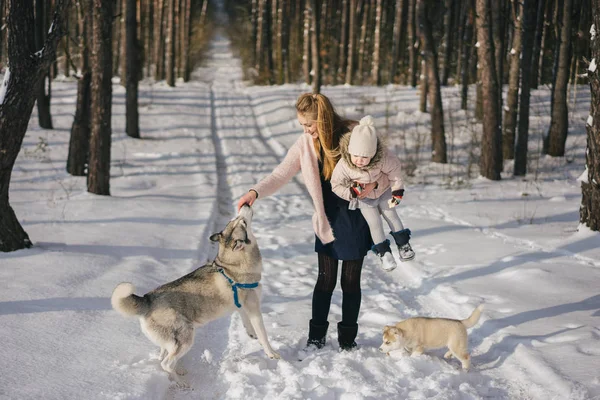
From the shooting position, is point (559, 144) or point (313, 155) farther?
point (559, 144)

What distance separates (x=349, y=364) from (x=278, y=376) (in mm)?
554

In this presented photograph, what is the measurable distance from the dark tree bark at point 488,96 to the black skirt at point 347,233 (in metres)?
8.99

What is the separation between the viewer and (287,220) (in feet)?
31.1

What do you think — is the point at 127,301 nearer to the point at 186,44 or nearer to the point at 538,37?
the point at 538,37

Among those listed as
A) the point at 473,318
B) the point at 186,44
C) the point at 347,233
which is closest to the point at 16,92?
the point at 347,233

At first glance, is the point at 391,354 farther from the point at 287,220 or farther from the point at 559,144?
the point at 559,144

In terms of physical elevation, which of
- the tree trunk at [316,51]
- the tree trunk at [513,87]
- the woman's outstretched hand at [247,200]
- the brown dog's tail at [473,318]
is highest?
the tree trunk at [316,51]

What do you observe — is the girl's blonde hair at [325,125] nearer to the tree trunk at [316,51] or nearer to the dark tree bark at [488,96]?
the dark tree bark at [488,96]

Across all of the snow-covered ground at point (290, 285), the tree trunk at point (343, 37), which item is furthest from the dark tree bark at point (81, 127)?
the tree trunk at point (343, 37)

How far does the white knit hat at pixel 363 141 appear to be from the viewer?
152 inches

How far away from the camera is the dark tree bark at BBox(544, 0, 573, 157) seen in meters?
14.5

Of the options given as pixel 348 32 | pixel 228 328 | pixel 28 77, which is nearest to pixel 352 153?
pixel 228 328

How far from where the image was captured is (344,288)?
4.38 meters

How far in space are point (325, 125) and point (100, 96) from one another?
7.33m
